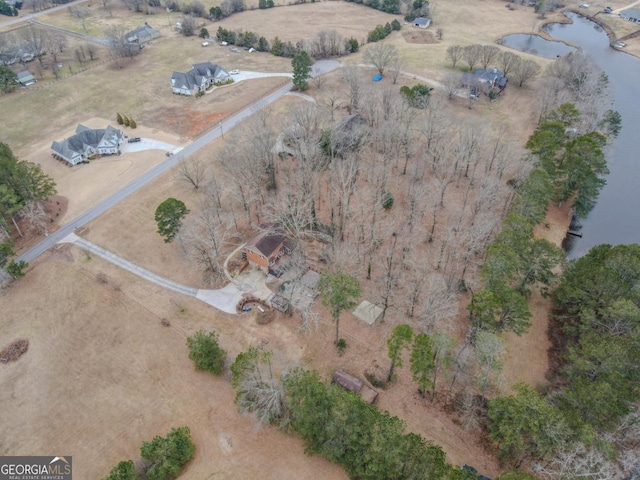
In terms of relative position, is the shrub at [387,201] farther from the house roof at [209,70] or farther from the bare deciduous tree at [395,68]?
the house roof at [209,70]

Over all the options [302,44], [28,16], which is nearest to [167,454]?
[302,44]

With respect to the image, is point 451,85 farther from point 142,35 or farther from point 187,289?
point 142,35

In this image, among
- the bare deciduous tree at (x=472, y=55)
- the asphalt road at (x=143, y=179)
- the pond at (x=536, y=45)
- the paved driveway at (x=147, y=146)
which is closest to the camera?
the asphalt road at (x=143, y=179)

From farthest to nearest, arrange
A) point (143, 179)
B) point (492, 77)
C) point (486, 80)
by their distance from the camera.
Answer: point (492, 77), point (486, 80), point (143, 179)

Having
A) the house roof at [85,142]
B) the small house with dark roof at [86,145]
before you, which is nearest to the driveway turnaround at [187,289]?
the small house with dark roof at [86,145]

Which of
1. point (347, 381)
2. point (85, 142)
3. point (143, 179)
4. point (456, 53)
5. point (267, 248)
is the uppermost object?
point (456, 53)

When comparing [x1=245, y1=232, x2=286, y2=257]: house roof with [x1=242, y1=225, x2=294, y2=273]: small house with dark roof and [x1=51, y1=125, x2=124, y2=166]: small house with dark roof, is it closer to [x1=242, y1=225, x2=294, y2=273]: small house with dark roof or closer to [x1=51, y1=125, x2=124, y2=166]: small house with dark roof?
[x1=242, y1=225, x2=294, y2=273]: small house with dark roof

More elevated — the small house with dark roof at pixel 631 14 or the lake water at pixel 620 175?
the small house with dark roof at pixel 631 14

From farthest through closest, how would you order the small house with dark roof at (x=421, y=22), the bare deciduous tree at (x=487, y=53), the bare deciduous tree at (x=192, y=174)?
the small house with dark roof at (x=421, y=22) → the bare deciduous tree at (x=487, y=53) → the bare deciduous tree at (x=192, y=174)
